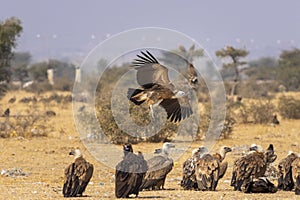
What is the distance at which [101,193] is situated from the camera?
483 inches

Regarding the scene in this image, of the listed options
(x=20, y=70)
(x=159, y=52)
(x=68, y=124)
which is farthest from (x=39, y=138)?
(x=20, y=70)

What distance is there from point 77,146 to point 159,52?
7.94 m

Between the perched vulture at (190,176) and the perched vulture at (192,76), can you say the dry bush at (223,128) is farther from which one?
the perched vulture at (192,76)

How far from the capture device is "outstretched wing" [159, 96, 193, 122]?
12945 mm

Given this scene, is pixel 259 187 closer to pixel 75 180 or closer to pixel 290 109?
pixel 75 180

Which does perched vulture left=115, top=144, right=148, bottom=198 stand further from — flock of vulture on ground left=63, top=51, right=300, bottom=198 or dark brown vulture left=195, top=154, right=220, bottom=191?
dark brown vulture left=195, top=154, right=220, bottom=191

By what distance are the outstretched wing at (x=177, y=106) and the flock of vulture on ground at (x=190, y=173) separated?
650 millimetres

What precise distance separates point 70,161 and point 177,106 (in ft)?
17.3

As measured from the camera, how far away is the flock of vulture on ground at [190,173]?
11367mm

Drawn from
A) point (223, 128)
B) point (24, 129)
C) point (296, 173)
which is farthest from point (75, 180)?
point (24, 129)

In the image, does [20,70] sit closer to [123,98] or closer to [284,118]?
[284,118]

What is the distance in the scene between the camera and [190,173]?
1273cm

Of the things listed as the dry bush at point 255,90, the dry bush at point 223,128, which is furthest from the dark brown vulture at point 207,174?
the dry bush at point 255,90

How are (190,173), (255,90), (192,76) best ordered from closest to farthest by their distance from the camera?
(192,76), (190,173), (255,90)
